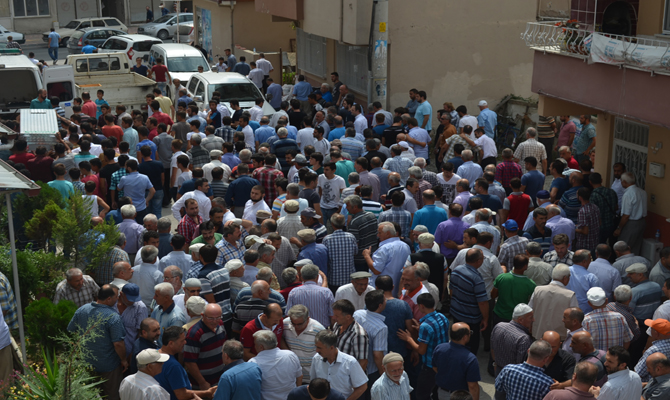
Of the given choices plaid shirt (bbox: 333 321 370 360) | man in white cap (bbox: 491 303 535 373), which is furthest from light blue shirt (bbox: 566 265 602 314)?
plaid shirt (bbox: 333 321 370 360)

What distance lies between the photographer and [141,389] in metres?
5.70

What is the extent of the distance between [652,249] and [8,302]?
345 inches

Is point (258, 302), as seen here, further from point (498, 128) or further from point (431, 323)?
point (498, 128)

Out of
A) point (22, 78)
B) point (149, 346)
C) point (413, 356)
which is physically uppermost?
point (22, 78)

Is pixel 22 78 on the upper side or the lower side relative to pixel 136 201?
upper

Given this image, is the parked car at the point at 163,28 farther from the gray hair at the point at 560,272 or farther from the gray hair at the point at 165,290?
the gray hair at the point at 560,272

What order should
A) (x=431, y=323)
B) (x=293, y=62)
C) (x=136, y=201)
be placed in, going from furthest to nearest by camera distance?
(x=293, y=62)
(x=136, y=201)
(x=431, y=323)

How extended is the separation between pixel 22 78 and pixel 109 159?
23.6 feet

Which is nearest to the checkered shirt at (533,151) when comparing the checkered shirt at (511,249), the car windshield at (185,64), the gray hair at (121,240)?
the checkered shirt at (511,249)

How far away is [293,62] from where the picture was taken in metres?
28.5

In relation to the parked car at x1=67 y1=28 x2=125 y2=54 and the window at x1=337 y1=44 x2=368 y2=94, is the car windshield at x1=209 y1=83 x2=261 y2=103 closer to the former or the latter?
the window at x1=337 y1=44 x2=368 y2=94

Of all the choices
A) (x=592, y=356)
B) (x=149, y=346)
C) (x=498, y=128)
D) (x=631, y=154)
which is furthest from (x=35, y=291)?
(x=498, y=128)

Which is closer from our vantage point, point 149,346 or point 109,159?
point 149,346

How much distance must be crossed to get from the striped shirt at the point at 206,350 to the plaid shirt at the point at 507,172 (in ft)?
21.6
